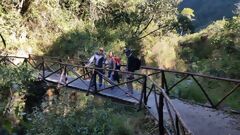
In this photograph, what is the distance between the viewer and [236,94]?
13.7 meters

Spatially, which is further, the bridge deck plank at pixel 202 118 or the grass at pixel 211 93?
the grass at pixel 211 93

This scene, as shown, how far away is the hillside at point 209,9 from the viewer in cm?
8475

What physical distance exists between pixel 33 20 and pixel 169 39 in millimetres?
9745

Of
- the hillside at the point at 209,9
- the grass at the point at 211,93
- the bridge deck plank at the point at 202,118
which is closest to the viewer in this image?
the bridge deck plank at the point at 202,118

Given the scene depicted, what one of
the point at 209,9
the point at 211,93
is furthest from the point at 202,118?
the point at 209,9

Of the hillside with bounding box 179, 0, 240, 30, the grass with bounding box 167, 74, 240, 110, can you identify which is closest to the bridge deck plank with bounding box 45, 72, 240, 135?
the grass with bounding box 167, 74, 240, 110

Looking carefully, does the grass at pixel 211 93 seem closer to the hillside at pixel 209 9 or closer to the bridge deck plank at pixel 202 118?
the bridge deck plank at pixel 202 118

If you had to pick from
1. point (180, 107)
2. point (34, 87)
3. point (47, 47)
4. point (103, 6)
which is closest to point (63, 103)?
point (34, 87)

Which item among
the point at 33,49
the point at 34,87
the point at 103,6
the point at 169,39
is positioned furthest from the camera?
the point at 169,39

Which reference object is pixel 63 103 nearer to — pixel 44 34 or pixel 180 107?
pixel 180 107

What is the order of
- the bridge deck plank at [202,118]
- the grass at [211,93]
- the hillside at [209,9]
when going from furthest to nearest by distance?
the hillside at [209,9] → the grass at [211,93] → the bridge deck plank at [202,118]

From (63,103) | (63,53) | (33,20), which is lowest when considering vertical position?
(63,103)

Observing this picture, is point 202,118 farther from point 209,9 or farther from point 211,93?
point 209,9

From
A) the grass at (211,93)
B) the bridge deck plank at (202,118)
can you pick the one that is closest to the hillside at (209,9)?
the grass at (211,93)
